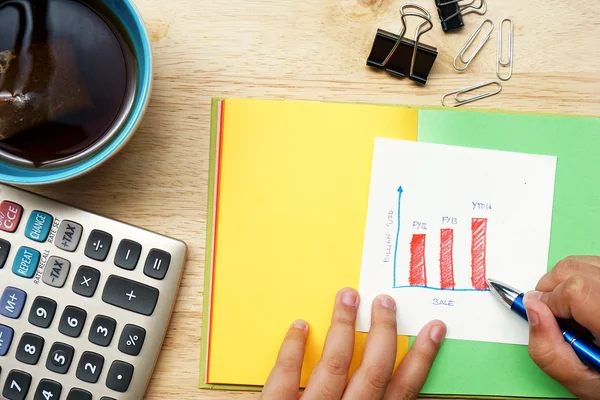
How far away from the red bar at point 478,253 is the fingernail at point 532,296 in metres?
0.03

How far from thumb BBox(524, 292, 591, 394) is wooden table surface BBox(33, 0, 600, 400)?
185 millimetres

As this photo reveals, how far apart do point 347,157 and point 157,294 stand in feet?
0.68

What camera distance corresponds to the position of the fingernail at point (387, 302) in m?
0.48

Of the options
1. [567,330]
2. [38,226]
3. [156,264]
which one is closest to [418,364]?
[567,330]

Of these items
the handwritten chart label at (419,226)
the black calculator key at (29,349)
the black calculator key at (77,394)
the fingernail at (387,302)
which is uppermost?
the handwritten chart label at (419,226)

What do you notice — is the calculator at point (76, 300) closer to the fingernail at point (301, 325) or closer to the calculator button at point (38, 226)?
the calculator button at point (38, 226)

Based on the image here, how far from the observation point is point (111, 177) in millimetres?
484

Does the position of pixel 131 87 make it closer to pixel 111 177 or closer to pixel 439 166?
pixel 111 177

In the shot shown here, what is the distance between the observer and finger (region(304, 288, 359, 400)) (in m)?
0.48

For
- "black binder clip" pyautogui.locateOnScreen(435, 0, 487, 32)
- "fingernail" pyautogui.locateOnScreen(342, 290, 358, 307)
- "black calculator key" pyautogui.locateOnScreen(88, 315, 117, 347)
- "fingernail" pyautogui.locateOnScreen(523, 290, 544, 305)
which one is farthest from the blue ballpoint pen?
"black calculator key" pyautogui.locateOnScreen(88, 315, 117, 347)

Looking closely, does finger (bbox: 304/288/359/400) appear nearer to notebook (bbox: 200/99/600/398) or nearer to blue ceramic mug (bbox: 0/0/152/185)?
notebook (bbox: 200/99/600/398)

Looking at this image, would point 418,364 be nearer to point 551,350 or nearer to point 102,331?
point 551,350

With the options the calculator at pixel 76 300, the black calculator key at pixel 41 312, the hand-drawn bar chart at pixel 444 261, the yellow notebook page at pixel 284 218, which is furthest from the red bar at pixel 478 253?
the black calculator key at pixel 41 312

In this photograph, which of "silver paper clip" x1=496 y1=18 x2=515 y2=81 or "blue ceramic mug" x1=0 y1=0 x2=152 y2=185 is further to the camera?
"silver paper clip" x1=496 y1=18 x2=515 y2=81
